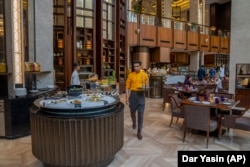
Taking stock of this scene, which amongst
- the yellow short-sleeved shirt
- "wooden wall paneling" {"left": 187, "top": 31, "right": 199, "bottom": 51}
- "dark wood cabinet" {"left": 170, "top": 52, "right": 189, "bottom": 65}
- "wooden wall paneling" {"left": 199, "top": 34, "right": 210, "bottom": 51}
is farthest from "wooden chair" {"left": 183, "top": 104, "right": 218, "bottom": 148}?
"dark wood cabinet" {"left": 170, "top": 52, "right": 189, "bottom": 65}

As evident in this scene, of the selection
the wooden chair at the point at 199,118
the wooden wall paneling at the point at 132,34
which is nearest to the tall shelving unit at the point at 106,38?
the wooden wall paneling at the point at 132,34

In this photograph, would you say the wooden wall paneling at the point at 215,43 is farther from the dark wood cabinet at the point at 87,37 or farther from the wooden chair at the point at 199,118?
the wooden chair at the point at 199,118

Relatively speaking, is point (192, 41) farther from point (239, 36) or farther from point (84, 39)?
point (84, 39)

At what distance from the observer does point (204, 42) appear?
16.7 metres

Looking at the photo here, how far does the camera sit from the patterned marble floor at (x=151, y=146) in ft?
11.9

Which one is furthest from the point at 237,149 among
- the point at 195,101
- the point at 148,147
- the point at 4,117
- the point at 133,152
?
the point at 4,117

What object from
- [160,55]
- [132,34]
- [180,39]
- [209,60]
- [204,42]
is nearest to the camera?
[132,34]

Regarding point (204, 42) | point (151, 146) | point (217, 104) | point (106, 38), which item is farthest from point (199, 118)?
point (204, 42)

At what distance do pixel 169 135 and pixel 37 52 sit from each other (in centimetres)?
396

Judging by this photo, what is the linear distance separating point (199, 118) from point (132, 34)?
28.7 ft

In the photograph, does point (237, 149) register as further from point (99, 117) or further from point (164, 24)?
point (164, 24)

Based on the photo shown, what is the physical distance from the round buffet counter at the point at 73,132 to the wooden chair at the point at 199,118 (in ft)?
6.02

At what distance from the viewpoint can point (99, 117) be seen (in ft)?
10.1

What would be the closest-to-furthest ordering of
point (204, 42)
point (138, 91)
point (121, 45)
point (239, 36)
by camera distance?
point (138, 91) → point (239, 36) → point (121, 45) → point (204, 42)
